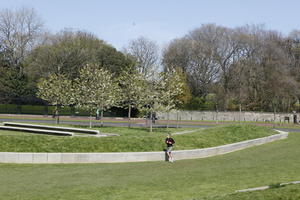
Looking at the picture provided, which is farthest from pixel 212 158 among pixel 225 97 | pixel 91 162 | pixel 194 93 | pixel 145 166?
pixel 194 93

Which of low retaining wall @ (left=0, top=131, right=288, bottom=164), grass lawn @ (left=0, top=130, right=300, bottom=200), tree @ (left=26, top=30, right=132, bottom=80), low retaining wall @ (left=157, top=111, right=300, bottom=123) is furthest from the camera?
tree @ (left=26, top=30, right=132, bottom=80)

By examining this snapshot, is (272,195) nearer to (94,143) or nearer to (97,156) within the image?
(97,156)

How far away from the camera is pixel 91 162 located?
21.2 metres

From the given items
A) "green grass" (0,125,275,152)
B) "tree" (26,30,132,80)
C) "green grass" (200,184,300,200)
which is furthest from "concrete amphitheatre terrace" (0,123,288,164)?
"tree" (26,30,132,80)

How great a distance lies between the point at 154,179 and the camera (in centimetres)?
1623

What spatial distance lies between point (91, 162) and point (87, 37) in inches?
2507

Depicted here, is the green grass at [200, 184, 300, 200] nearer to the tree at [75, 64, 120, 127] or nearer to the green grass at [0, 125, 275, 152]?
the green grass at [0, 125, 275, 152]

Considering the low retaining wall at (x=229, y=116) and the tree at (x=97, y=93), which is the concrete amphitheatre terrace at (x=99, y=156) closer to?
the tree at (x=97, y=93)

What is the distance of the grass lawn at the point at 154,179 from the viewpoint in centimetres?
1297

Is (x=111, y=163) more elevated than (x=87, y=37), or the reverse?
(x=87, y=37)

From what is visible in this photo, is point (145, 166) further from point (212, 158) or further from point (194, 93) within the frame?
point (194, 93)

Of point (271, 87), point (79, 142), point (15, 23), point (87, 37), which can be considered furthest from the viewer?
point (87, 37)

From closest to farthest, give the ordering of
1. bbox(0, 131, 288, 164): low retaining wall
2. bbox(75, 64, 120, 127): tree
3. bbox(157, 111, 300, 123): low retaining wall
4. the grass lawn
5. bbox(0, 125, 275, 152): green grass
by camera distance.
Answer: the grass lawn → bbox(0, 131, 288, 164): low retaining wall → bbox(0, 125, 275, 152): green grass → bbox(75, 64, 120, 127): tree → bbox(157, 111, 300, 123): low retaining wall

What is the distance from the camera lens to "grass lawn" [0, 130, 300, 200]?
13.0 metres
